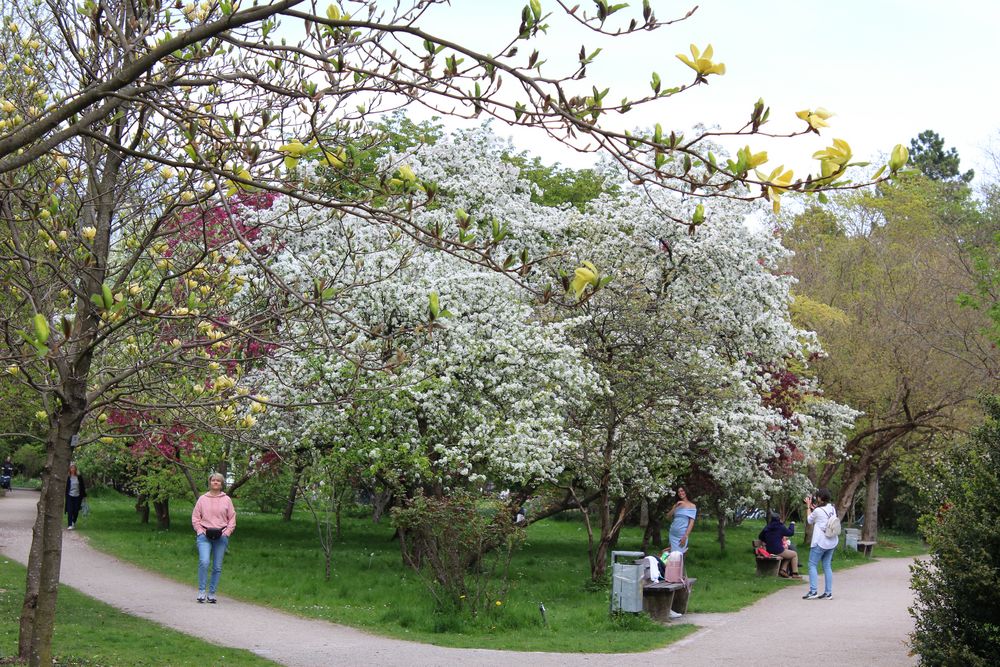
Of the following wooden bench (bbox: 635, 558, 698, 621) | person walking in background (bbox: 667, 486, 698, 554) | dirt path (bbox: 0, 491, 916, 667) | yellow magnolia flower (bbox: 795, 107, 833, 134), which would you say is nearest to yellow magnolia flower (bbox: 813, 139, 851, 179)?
yellow magnolia flower (bbox: 795, 107, 833, 134)

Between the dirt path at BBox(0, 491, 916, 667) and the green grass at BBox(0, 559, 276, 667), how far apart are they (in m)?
0.35

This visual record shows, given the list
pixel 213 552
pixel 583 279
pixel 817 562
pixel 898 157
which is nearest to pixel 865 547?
pixel 817 562

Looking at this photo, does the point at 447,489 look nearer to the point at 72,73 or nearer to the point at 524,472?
the point at 524,472

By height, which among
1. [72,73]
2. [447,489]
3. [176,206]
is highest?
[72,73]

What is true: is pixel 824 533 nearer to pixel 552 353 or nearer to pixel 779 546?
pixel 552 353

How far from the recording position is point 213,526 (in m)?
13.1

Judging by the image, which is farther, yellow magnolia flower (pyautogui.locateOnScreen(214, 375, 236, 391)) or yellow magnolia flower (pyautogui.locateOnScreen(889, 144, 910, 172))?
yellow magnolia flower (pyautogui.locateOnScreen(214, 375, 236, 391))

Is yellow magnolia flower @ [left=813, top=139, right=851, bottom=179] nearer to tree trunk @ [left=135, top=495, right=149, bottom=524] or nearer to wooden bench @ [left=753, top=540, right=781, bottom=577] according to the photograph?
wooden bench @ [left=753, top=540, right=781, bottom=577]

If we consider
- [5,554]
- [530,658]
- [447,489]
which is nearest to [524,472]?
[447,489]

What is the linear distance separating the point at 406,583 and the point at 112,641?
605 centimetres

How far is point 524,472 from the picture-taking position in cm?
1484

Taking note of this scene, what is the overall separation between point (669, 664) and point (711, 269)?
10.0m

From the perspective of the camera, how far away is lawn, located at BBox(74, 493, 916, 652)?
464 inches

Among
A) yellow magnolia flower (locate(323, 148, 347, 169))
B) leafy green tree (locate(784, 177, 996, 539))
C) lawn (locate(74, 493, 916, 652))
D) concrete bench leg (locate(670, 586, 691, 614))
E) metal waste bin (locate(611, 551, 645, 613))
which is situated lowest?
lawn (locate(74, 493, 916, 652))
